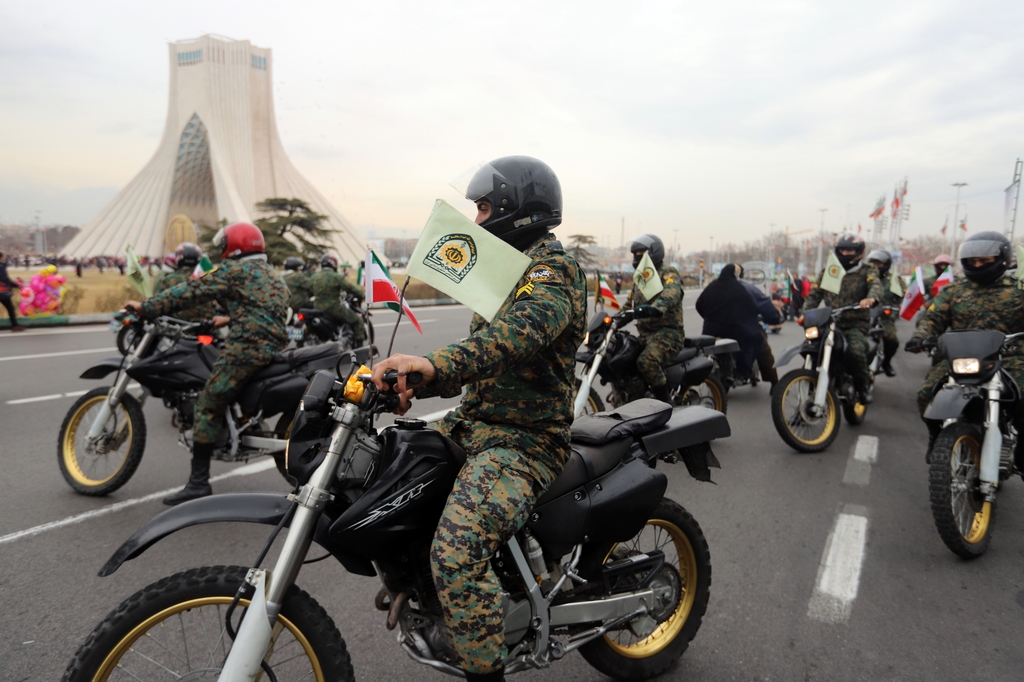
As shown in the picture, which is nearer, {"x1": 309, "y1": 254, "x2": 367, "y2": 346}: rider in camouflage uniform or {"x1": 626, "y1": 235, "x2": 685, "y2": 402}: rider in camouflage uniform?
{"x1": 626, "y1": 235, "x2": 685, "y2": 402}: rider in camouflage uniform

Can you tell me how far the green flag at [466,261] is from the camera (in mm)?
2014

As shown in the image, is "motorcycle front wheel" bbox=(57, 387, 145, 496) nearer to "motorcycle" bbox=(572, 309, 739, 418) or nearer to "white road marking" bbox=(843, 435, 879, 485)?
"motorcycle" bbox=(572, 309, 739, 418)

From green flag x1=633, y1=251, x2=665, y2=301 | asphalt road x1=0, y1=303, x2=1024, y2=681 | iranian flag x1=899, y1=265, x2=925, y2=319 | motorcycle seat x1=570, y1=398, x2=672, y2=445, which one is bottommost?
asphalt road x1=0, y1=303, x2=1024, y2=681

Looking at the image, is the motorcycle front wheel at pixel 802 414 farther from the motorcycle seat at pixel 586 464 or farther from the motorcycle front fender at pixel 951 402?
the motorcycle seat at pixel 586 464

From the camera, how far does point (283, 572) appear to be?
1.90m

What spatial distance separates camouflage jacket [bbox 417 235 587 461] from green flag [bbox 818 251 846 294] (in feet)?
19.7

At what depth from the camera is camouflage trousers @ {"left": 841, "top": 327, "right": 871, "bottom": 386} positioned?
6750 mm

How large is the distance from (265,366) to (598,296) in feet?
16.3

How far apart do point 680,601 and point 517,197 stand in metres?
1.87

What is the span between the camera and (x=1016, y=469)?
14.5 ft

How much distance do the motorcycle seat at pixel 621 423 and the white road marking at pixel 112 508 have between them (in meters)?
3.58

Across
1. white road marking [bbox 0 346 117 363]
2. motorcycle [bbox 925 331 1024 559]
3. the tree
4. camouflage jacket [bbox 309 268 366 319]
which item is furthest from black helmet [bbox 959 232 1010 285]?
the tree

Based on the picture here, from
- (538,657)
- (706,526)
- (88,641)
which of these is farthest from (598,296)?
(88,641)

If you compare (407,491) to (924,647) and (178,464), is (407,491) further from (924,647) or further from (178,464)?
Answer: (178,464)
